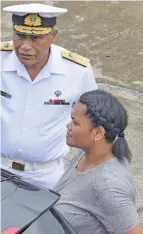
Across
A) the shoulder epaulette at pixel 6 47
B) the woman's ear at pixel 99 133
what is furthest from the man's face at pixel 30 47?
the woman's ear at pixel 99 133

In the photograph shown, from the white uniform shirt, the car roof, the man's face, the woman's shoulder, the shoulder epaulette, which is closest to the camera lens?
the car roof

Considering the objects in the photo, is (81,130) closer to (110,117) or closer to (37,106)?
(110,117)

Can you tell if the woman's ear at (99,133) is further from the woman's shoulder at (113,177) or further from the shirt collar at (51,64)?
the shirt collar at (51,64)

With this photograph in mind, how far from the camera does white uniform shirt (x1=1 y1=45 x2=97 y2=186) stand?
274 cm

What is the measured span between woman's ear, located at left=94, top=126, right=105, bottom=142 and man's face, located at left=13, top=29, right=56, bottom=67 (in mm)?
637

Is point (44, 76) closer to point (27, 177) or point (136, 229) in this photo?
point (27, 177)

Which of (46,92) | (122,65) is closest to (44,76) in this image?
(46,92)

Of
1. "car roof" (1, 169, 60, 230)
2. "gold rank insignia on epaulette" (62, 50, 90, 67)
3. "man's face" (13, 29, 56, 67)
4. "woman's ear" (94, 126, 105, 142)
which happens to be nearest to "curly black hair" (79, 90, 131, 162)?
"woman's ear" (94, 126, 105, 142)

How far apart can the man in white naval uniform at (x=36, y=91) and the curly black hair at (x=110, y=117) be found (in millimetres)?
521

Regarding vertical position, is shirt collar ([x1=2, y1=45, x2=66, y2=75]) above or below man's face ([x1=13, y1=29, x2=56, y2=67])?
below

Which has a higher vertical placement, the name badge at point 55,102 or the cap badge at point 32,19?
the cap badge at point 32,19

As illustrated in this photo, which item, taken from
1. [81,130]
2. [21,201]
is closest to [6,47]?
[81,130]

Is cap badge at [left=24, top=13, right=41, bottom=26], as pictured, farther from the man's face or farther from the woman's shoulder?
the woman's shoulder

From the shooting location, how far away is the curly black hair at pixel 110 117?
2.20 metres
